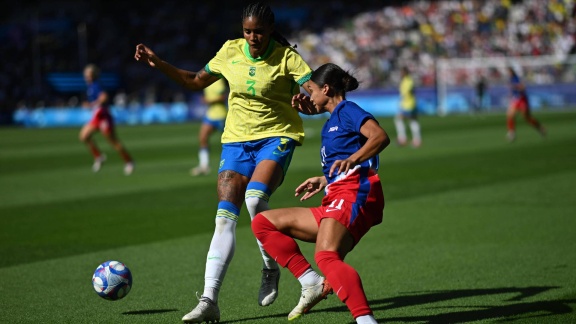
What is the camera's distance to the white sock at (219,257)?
6.44 metres

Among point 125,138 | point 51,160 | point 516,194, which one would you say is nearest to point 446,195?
point 516,194

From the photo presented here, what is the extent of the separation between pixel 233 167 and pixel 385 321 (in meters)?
1.66

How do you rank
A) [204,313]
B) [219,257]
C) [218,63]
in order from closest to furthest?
[204,313], [219,257], [218,63]

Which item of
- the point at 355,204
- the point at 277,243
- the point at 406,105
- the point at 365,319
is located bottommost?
the point at 406,105

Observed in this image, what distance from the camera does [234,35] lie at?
181 feet

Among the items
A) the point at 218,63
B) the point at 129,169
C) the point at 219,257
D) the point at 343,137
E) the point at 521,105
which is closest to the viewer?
the point at 343,137

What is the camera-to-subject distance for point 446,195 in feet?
47.4

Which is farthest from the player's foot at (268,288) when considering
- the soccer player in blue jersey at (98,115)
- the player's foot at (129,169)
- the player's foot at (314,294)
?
the soccer player in blue jersey at (98,115)

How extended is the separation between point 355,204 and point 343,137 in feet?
1.56

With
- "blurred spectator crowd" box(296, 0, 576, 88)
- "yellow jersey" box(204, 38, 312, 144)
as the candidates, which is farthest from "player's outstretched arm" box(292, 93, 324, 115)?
"blurred spectator crowd" box(296, 0, 576, 88)

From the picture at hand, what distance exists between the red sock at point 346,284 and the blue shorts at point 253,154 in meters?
1.50

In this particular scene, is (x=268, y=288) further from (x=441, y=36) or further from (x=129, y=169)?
(x=441, y=36)

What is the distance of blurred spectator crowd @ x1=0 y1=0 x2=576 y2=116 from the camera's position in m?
50.1

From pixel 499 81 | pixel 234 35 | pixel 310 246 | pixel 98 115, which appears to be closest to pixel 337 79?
pixel 310 246
